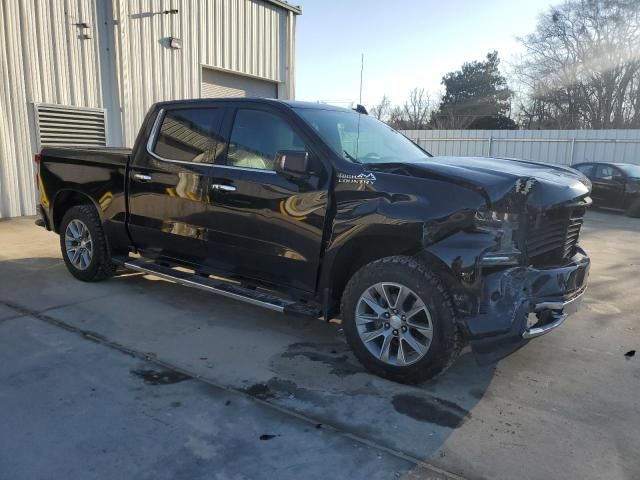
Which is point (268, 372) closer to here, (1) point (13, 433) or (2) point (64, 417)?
(2) point (64, 417)

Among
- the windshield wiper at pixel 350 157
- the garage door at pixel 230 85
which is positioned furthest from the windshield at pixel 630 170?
the windshield wiper at pixel 350 157

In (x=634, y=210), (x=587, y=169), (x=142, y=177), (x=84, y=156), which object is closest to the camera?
(x=142, y=177)

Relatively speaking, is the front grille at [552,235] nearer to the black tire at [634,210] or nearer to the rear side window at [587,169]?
the black tire at [634,210]

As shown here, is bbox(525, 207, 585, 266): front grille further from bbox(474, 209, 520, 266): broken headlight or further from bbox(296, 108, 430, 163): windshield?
bbox(296, 108, 430, 163): windshield

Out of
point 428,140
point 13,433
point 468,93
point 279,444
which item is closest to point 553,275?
point 279,444

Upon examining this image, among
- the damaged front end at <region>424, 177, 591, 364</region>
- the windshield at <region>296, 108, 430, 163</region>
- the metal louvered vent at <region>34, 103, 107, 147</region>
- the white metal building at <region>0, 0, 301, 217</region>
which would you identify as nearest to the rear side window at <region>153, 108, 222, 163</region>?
the windshield at <region>296, 108, 430, 163</region>

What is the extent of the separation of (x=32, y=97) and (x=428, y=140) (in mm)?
17157

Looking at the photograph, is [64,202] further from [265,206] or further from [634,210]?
[634,210]

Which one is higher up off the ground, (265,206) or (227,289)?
(265,206)

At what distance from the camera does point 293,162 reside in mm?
3865

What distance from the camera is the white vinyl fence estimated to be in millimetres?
19781

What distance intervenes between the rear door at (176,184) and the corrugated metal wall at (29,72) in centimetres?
645

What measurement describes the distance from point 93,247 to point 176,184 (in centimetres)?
156

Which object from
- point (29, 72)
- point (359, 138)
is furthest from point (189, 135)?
point (29, 72)
